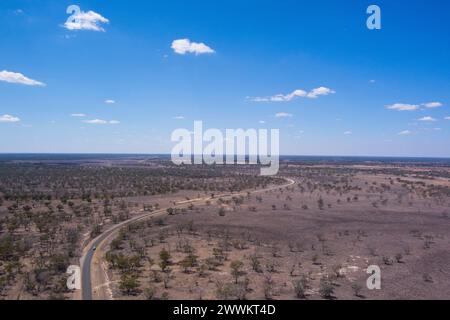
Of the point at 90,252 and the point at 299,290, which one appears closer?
the point at 299,290

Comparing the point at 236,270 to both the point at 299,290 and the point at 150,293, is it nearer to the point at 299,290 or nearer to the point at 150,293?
the point at 299,290

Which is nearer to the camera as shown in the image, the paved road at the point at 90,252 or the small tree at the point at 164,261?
the paved road at the point at 90,252

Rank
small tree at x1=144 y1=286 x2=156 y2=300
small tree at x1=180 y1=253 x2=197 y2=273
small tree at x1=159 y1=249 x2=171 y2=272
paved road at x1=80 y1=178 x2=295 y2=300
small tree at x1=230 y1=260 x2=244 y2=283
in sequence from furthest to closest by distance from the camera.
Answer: small tree at x1=180 y1=253 x2=197 y2=273, small tree at x1=159 y1=249 x2=171 y2=272, small tree at x1=230 y1=260 x2=244 y2=283, paved road at x1=80 y1=178 x2=295 y2=300, small tree at x1=144 y1=286 x2=156 y2=300

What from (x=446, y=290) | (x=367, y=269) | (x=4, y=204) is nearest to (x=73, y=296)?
(x=367, y=269)

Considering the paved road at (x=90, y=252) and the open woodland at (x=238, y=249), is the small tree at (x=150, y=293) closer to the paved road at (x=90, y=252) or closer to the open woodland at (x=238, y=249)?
the open woodland at (x=238, y=249)

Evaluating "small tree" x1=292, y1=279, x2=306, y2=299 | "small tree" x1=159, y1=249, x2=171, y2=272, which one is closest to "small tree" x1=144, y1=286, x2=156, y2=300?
"small tree" x1=159, y1=249, x2=171, y2=272

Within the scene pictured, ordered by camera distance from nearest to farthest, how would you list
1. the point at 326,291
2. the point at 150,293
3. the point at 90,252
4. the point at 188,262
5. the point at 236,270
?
1. the point at 150,293
2. the point at 326,291
3. the point at 236,270
4. the point at 188,262
5. the point at 90,252

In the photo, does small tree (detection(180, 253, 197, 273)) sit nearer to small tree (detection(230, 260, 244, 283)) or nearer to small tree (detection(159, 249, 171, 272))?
small tree (detection(159, 249, 171, 272))

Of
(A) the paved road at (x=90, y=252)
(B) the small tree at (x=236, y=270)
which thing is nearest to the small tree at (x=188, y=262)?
(B) the small tree at (x=236, y=270)

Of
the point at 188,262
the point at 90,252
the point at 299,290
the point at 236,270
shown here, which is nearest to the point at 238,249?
the point at 188,262

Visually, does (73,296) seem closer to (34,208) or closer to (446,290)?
(446,290)

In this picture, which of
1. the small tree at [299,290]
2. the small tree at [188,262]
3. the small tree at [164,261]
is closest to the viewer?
the small tree at [299,290]
